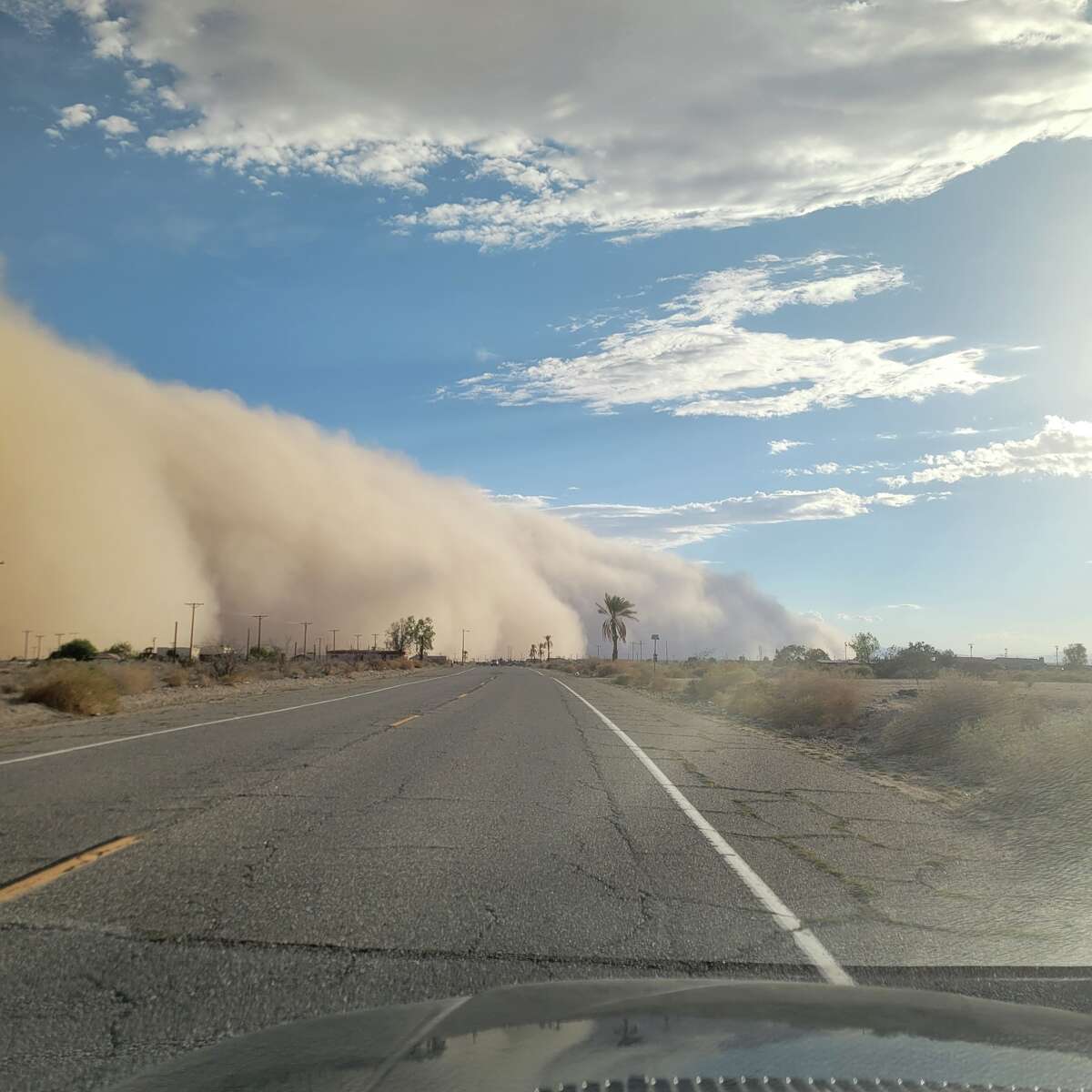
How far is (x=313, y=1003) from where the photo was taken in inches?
174

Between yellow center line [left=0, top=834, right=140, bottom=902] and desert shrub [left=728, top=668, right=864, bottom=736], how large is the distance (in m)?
17.2

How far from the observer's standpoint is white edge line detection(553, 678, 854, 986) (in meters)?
5.14

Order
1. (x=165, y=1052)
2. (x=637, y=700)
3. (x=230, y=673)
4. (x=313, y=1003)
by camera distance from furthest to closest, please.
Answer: (x=230, y=673)
(x=637, y=700)
(x=313, y=1003)
(x=165, y=1052)

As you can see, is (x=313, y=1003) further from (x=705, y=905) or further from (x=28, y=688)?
(x=28, y=688)

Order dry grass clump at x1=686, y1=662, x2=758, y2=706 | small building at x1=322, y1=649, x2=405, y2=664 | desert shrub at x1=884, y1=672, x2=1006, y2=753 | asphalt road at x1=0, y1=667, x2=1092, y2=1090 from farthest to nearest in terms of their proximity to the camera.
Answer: small building at x1=322, y1=649, x2=405, y2=664
dry grass clump at x1=686, y1=662, x2=758, y2=706
desert shrub at x1=884, y1=672, x2=1006, y2=753
asphalt road at x1=0, y1=667, x2=1092, y2=1090

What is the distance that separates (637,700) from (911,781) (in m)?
21.5

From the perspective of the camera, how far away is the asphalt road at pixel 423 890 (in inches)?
183

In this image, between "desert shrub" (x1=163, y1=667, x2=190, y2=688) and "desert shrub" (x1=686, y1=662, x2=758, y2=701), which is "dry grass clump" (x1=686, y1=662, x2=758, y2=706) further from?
"desert shrub" (x1=163, y1=667, x2=190, y2=688)

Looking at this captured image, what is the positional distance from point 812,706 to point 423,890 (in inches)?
796

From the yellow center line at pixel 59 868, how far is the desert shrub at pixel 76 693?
57.0ft

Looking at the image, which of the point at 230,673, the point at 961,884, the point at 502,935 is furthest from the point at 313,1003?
the point at 230,673

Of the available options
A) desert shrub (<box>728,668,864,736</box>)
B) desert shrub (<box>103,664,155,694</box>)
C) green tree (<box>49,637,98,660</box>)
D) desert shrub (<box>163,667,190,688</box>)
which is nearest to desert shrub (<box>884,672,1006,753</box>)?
desert shrub (<box>728,668,864,736</box>)

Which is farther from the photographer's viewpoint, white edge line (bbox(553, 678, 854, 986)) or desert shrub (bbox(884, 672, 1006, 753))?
desert shrub (bbox(884, 672, 1006, 753))

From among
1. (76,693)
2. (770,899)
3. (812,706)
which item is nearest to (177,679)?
(76,693)
